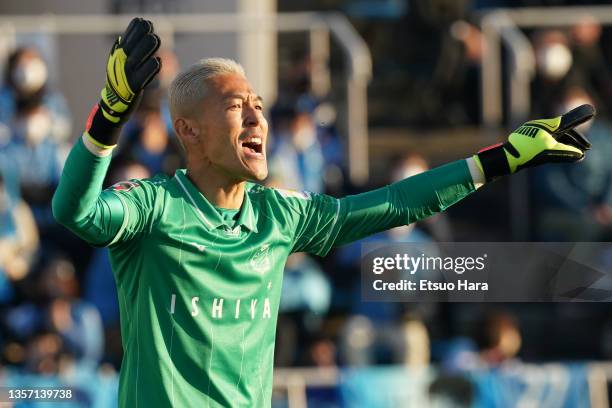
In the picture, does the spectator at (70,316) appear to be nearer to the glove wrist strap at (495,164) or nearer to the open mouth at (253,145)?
the open mouth at (253,145)

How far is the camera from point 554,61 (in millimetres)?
10859

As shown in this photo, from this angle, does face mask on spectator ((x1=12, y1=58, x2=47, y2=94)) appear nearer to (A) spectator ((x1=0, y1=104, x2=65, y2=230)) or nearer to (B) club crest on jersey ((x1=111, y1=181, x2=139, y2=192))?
(A) spectator ((x1=0, y1=104, x2=65, y2=230))

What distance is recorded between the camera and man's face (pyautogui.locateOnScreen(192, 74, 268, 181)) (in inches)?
181

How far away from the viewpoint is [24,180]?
1012cm

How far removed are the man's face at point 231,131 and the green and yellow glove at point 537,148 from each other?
2.52 feet

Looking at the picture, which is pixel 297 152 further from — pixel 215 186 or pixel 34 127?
pixel 215 186

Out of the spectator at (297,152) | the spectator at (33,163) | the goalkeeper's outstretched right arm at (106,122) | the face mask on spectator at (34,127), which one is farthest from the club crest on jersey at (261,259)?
the face mask on spectator at (34,127)

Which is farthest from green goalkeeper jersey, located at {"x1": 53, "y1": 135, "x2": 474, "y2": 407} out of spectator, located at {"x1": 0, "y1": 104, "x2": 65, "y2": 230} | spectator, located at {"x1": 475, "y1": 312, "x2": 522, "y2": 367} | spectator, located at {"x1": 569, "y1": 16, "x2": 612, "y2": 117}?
spectator, located at {"x1": 569, "y1": 16, "x2": 612, "y2": 117}

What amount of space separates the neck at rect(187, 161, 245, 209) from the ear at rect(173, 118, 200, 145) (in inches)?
3.8

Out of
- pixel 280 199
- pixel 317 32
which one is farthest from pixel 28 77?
pixel 280 199

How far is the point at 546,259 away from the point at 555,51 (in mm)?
4995

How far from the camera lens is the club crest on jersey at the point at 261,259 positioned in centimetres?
461

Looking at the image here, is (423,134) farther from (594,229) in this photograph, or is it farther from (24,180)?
(24,180)

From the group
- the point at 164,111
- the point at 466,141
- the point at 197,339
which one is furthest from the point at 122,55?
the point at 466,141
